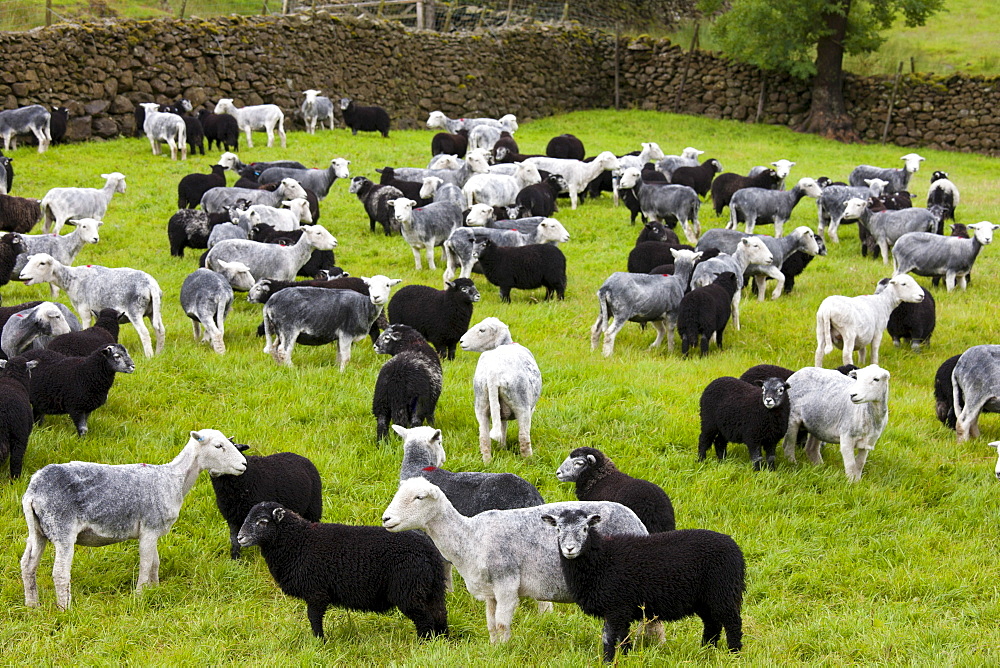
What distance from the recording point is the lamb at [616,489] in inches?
273

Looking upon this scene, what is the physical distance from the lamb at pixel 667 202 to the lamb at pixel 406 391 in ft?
33.3

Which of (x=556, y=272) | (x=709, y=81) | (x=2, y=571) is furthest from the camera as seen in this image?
(x=709, y=81)

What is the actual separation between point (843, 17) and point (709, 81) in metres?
5.85

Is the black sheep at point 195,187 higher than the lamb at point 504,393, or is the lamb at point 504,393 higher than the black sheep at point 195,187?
the black sheep at point 195,187

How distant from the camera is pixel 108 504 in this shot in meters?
6.53

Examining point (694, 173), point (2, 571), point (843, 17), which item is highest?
point (843, 17)

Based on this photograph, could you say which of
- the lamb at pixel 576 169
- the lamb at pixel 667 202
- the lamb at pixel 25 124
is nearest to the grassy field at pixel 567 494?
the lamb at pixel 667 202

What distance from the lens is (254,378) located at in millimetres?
10945

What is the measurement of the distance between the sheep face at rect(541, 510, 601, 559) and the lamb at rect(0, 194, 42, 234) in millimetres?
13743

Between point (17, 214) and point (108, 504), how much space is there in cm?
1179

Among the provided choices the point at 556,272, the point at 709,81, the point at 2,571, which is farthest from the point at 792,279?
the point at 709,81

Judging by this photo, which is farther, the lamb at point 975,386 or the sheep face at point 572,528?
the lamb at point 975,386

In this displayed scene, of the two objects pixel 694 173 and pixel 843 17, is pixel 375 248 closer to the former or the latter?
pixel 694 173

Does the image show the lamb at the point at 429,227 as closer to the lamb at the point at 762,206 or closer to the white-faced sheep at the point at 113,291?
the white-faced sheep at the point at 113,291
